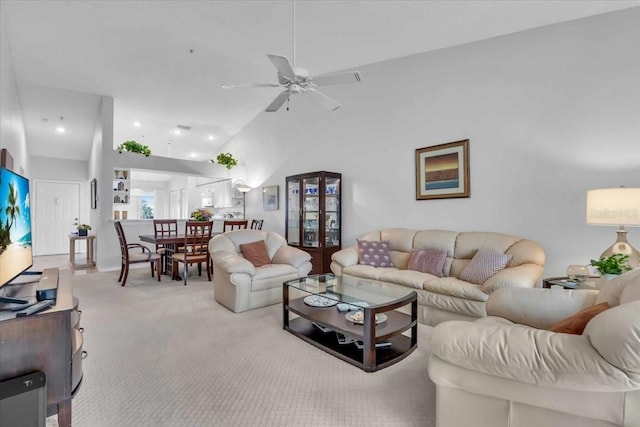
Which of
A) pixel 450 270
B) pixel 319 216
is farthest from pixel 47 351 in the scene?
pixel 319 216

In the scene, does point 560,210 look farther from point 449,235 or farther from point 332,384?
point 332,384

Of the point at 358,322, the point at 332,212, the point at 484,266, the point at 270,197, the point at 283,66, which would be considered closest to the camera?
the point at 358,322

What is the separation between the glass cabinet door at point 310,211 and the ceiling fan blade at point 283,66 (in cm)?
251

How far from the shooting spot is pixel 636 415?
3.34 ft

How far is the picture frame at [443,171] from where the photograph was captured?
372 cm

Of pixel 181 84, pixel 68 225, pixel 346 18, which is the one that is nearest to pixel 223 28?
pixel 346 18

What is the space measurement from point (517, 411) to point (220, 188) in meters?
7.91

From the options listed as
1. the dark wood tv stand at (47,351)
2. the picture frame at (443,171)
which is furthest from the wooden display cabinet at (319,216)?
the dark wood tv stand at (47,351)

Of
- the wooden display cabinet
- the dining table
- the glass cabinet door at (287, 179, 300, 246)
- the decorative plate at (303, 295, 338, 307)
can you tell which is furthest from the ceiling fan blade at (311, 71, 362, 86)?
the dining table

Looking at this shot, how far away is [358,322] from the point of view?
7.61 feet

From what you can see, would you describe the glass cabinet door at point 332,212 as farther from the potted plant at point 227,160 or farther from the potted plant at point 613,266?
the potted plant at point 227,160

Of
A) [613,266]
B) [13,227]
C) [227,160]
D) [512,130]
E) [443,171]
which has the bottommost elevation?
[613,266]

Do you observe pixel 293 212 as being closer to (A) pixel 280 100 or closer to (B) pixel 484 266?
(A) pixel 280 100

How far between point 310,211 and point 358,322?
3050 millimetres
